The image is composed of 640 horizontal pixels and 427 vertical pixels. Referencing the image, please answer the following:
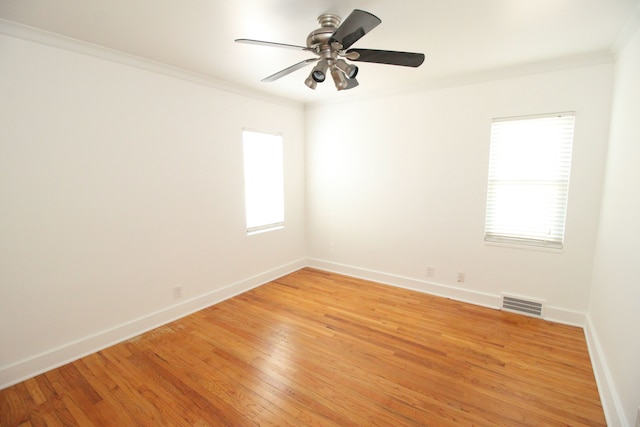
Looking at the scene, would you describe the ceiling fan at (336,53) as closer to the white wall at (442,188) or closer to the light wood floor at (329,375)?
the white wall at (442,188)

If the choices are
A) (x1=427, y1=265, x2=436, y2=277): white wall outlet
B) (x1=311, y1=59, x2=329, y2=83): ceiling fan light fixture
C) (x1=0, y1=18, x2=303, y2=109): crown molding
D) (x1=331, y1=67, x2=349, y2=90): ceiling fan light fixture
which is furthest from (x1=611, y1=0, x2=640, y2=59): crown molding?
(x1=0, y1=18, x2=303, y2=109): crown molding

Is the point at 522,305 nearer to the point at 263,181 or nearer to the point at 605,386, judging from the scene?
the point at 605,386

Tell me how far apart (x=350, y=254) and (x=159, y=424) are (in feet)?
10.1

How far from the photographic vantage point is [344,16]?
1.97 meters

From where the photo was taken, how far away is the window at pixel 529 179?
2.87 m

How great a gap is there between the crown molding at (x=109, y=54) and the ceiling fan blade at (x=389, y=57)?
195 centimetres

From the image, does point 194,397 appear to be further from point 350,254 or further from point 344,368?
point 350,254

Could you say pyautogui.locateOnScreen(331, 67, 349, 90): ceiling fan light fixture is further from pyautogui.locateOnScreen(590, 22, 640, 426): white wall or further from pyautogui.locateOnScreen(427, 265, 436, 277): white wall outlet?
pyautogui.locateOnScreen(427, 265, 436, 277): white wall outlet

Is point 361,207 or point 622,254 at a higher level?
point 361,207

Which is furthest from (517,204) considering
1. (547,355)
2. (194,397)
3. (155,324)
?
(155,324)

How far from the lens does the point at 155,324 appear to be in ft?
9.51

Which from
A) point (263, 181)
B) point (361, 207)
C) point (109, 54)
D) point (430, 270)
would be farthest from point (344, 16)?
point (430, 270)

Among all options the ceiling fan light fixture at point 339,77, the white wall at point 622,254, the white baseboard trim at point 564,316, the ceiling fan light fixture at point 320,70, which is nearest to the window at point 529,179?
the white wall at point 622,254

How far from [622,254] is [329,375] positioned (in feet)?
7.26
